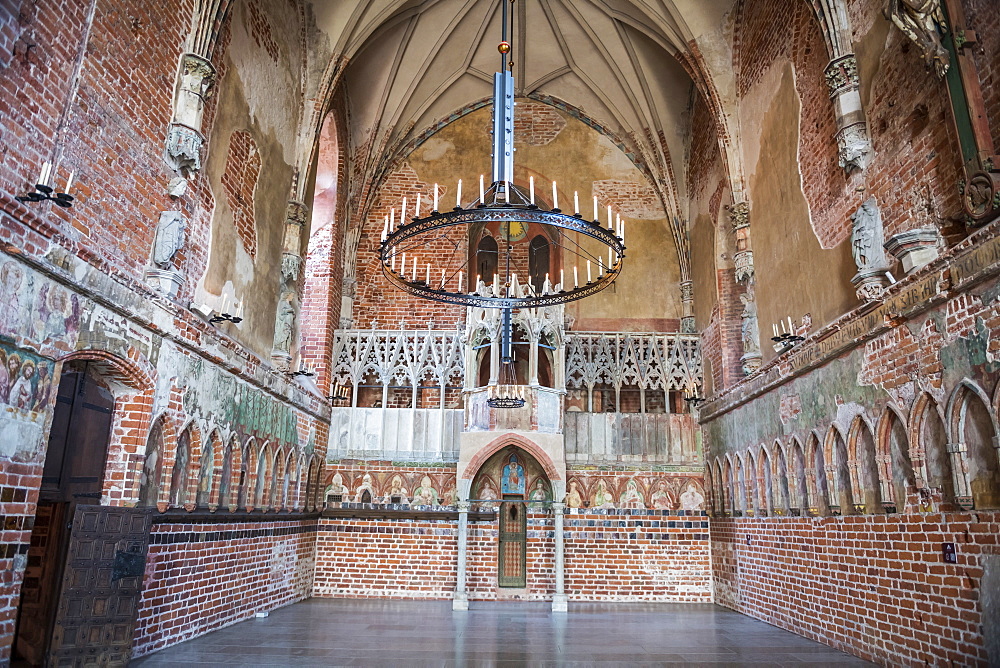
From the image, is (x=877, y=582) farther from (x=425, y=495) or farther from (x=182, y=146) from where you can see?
(x=182, y=146)

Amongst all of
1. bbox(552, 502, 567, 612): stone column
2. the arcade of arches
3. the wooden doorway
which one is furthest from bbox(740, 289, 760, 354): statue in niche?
the wooden doorway

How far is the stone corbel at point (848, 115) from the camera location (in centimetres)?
898

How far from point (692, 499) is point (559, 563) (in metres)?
3.45

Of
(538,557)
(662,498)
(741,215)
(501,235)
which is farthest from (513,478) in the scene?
(741,215)

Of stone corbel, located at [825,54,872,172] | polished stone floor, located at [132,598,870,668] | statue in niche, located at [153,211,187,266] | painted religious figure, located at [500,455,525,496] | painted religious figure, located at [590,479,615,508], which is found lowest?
polished stone floor, located at [132,598,870,668]

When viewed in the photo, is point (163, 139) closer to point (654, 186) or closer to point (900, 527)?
point (900, 527)

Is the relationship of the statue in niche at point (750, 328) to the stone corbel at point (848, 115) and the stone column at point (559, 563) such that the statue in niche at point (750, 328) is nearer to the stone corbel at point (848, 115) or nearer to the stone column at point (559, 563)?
the stone corbel at point (848, 115)

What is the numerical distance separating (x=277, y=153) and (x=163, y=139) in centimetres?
398

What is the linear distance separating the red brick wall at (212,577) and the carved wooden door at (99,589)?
87 centimetres

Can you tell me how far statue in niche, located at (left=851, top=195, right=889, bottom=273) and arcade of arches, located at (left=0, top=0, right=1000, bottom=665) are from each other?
44 mm

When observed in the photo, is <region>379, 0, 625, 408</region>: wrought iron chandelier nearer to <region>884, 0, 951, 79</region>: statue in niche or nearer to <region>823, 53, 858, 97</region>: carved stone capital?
<region>823, 53, 858, 97</region>: carved stone capital

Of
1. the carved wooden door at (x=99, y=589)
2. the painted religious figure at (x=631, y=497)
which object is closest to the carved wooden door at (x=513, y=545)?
the painted religious figure at (x=631, y=497)

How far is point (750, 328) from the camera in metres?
12.8

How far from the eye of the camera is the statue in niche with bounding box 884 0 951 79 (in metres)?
6.81
